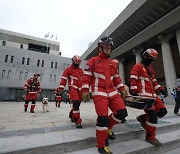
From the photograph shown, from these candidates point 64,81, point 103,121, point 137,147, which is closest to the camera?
point 103,121

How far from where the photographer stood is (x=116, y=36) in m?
25.9

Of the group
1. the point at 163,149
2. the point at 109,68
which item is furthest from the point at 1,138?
the point at 163,149

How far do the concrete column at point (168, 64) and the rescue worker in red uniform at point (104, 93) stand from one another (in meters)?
15.6

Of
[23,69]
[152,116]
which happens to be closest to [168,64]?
[152,116]

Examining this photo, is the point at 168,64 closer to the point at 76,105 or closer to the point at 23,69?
the point at 76,105

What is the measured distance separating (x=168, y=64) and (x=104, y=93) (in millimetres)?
16571

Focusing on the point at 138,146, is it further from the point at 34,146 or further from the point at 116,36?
the point at 116,36

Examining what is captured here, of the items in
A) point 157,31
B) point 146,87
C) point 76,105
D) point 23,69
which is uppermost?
point 157,31

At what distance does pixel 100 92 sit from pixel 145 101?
2.87 feet

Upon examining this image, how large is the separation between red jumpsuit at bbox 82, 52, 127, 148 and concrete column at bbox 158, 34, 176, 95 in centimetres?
1558

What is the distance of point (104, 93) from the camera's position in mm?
2406

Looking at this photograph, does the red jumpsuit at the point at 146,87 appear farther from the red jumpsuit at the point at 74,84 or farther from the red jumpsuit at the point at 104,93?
the red jumpsuit at the point at 74,84

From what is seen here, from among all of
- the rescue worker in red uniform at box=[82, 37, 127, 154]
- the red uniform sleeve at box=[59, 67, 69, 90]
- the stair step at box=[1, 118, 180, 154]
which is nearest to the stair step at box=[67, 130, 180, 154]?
the stair step at box=[1, 118, 180, 154]

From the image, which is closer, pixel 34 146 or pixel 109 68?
pixel 34 146
